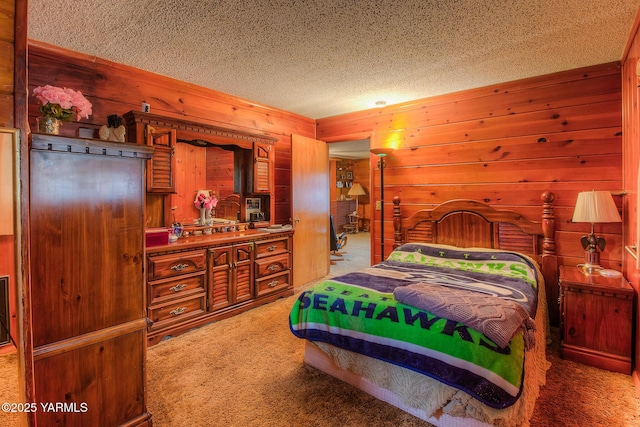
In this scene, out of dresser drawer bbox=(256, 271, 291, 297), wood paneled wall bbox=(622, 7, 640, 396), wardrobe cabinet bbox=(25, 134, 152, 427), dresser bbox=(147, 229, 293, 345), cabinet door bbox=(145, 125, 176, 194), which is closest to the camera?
wardrobe cabinet bbox=(25, 134, 152, 427)

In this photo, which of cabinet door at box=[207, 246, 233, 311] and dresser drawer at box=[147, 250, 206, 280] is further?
cabinet door at box=[207, 246, 233, 311]

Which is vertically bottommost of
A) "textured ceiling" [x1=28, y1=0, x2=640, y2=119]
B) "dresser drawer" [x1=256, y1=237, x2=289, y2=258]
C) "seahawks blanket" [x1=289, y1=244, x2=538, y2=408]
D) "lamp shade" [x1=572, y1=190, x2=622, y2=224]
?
"seahawks blanket" [x1=289, y1=244, x2=538, y2=408]

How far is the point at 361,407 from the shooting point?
70.1 inches

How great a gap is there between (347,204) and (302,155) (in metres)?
5.71

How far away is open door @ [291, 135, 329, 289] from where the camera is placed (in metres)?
4.08

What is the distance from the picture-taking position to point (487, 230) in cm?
326

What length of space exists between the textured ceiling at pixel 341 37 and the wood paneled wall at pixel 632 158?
170mm

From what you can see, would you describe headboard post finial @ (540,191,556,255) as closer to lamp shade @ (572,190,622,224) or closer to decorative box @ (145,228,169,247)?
lamp shade @ (572,190,622,224)

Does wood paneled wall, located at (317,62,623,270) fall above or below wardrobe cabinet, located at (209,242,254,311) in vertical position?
above

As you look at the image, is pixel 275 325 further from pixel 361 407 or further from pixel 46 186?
pixel 46 186

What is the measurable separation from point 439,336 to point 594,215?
1817 millimetres

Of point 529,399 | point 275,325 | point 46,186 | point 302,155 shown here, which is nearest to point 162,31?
point 46,186

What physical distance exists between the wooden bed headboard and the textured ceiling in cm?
132

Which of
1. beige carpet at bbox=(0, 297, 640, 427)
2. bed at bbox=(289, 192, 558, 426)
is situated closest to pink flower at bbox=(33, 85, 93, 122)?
beige carpet at bbox=(0, 297, 640, 427)
